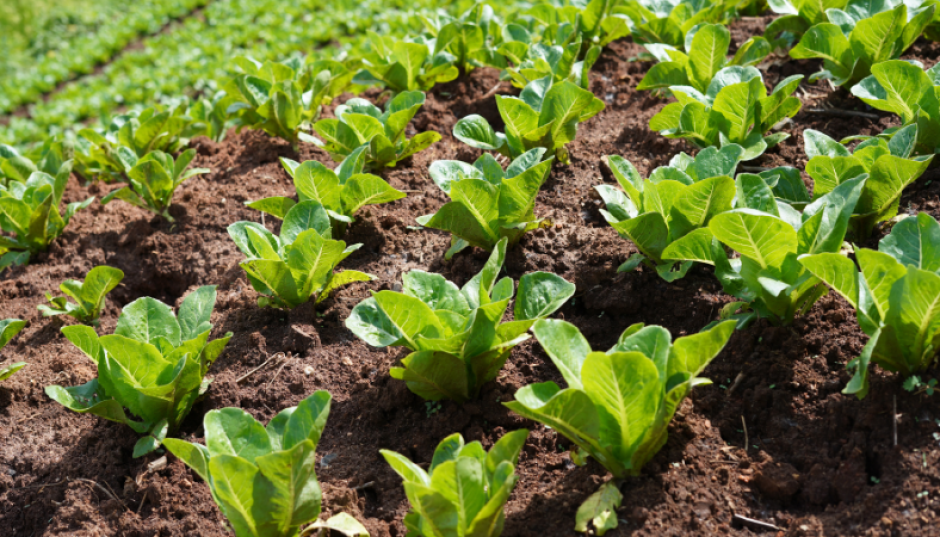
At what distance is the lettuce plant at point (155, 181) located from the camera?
3357mm

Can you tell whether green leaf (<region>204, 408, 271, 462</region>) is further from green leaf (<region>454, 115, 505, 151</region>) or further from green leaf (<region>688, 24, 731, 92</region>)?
green leaf (<region>688, 24, 731, 92</region>)

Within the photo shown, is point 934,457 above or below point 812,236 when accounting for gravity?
below

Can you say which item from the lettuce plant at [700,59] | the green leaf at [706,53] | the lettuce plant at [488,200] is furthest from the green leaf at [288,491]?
the green leaf at [706,53]

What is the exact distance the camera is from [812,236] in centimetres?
205

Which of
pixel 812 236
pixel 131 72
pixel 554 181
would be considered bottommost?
pixel 131 72

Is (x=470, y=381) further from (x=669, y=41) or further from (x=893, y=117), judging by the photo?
(x=669, y=41)

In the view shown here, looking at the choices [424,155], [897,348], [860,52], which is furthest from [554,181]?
[897,348]

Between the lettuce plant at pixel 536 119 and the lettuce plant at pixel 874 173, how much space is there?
916 millimetres

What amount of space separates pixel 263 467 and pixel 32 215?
2318 mm

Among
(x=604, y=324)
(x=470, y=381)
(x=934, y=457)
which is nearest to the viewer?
(x=934, y=457)

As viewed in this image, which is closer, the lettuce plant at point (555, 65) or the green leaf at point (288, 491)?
the green leaf at point (288, 491)

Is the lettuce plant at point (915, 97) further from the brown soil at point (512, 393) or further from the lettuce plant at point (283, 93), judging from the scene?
the lettuce plant at point (283, 93)

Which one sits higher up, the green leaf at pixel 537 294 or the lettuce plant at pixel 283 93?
the lettuce plant at pixel 283 93

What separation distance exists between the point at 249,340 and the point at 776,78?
8.68ft
